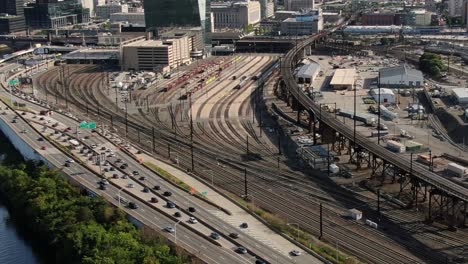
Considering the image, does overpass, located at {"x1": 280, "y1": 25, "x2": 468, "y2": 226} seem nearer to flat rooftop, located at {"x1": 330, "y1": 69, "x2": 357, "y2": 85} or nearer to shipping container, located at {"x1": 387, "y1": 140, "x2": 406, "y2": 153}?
shipping container, located at {"x1": 387, "y1": 140, "x2": 406, "y2": 153}

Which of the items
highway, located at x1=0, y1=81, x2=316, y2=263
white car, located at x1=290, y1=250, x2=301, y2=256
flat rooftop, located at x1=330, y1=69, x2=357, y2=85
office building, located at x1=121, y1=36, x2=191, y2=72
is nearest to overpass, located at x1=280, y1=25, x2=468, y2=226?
white car, located at x1=290, y1=250, x2=301, y2=256

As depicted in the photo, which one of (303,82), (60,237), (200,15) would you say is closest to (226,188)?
(60,237)

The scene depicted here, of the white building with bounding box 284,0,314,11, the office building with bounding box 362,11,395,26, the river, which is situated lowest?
the river

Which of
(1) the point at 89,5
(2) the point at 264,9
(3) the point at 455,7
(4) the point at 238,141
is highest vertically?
(1) the point at 89,5

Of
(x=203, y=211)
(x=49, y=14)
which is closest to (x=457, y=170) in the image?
(x=203, y=211)

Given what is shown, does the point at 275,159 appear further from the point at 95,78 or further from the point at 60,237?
the point at 95,78

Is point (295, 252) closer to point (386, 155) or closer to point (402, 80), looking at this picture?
point (386, 155)

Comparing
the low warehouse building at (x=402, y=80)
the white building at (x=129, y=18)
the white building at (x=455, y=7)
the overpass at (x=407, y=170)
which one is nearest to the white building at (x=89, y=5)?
the white building at (x=129, y=18)

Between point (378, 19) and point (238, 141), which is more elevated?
point (378, 19)
